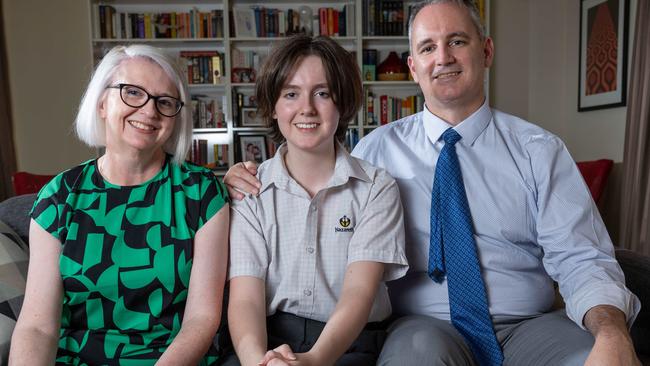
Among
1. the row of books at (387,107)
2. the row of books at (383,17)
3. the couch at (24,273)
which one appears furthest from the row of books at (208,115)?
the couch at (24,273)

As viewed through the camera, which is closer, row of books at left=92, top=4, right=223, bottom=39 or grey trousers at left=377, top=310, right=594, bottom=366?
grey trousers at left=377, top=310, right=594, bottom=366

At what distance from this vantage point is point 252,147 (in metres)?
4.98

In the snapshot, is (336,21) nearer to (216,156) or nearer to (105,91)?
(216,156)

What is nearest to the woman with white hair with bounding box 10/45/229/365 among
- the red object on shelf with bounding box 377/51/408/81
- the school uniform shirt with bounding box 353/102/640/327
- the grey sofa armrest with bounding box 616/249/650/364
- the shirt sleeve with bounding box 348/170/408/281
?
the shirt sleeve with bounding box 348/170/408/281

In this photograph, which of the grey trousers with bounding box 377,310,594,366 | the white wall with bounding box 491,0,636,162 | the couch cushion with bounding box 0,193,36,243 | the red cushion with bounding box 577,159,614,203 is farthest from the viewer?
the white wall with bounding box 491,0,636,162

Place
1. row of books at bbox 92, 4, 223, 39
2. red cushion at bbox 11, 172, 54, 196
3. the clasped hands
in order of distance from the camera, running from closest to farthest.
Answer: the clasped hands → red cushion at bbox 11, 172, 54, 196 → row of books at bbox 92, 4, 223, 39

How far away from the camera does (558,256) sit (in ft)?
5.04

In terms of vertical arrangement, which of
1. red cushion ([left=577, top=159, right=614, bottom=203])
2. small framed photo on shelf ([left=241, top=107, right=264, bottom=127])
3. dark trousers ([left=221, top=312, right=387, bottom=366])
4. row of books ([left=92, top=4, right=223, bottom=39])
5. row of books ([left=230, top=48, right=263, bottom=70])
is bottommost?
dark trousers ([left=221, top=312, right=387, bottom=366])

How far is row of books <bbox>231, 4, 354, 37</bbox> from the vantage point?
483 cm

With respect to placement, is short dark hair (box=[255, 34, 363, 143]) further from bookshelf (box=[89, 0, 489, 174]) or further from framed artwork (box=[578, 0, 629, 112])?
bookshelf (box=[89, 0, 489, 174])

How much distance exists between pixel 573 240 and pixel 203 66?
397cm

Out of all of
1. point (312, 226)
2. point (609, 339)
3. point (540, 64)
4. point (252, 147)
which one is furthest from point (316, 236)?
point (540, 64)

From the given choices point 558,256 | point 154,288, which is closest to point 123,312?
point 154,288

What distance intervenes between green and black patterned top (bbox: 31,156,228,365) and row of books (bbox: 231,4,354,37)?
3.64 m
